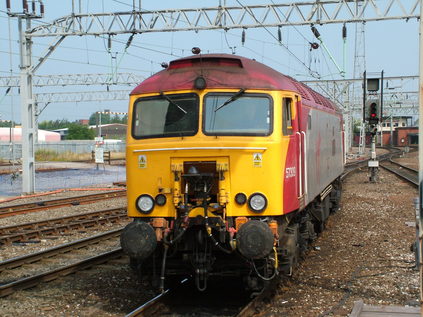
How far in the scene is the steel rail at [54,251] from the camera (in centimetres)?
1088

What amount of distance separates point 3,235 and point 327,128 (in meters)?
7.68

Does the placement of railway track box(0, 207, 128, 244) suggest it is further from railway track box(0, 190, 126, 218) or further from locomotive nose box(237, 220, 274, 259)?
locomotive nose box(237, 220, 274, 259)

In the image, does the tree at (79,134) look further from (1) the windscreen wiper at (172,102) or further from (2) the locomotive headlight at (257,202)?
(2) the locomotive headlight at (257,202)

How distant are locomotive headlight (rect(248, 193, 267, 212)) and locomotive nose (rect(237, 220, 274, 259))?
0.36 m

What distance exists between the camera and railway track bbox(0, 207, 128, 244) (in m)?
13.8

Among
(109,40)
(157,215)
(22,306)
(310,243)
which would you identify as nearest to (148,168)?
(157,215)

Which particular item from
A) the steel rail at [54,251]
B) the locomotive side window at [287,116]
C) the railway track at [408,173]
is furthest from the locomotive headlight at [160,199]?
the railway track at [408,173]

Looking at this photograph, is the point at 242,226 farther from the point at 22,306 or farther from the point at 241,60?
the point at 22,306

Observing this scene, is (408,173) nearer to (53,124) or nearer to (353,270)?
(353,270)

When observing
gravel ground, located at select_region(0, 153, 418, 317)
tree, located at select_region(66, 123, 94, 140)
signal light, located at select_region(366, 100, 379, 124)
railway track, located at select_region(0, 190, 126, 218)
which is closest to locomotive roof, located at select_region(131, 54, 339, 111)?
gravel ground, located at select_region(0, 153, 418, 317)

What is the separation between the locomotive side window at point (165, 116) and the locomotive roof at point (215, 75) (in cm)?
15

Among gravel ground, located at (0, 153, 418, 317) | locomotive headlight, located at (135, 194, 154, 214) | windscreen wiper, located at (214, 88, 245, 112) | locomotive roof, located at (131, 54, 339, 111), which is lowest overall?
gravel ground, located at (0, 153, 418, 317)

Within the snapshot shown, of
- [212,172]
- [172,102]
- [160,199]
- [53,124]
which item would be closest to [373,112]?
[172,102]

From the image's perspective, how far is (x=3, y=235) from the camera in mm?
14016
